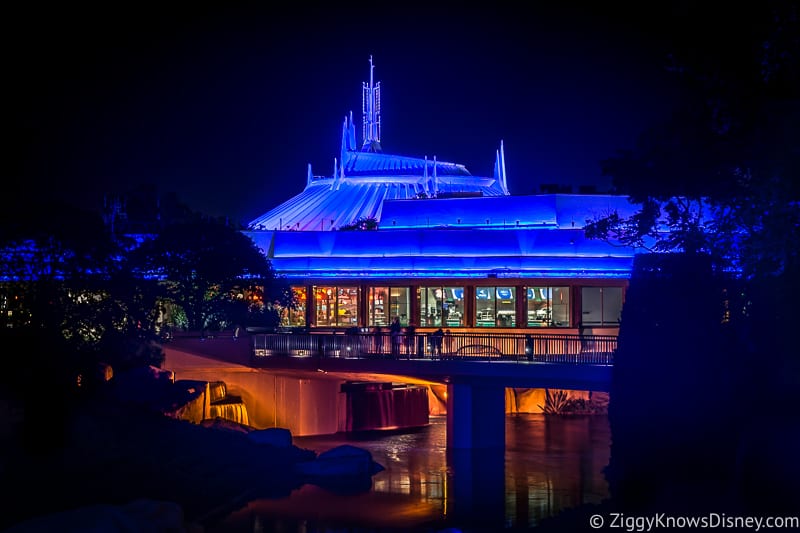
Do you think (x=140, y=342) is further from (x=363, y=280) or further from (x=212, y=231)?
(x=363, y=280)

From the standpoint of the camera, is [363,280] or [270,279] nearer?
[270,279]

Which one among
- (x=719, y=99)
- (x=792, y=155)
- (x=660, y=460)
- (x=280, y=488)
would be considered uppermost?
(x=719, y=99)

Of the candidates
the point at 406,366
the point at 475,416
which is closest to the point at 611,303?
the point at 475,416

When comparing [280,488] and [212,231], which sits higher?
[212,231]

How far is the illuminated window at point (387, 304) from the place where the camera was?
164 ft

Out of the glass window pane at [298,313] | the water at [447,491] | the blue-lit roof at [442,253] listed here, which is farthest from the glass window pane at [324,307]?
the water at [447,491]

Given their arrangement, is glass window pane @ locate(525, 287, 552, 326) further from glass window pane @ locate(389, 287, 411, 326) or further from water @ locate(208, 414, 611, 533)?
water @ locate(208, 414, 611, 533)

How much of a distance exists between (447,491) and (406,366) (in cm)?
559

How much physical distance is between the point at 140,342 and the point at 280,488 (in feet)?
23.5

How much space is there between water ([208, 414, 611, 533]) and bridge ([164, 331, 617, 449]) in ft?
4.48

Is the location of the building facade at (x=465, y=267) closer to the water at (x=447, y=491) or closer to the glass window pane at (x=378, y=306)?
the glass window pane at (x=378, y=306)

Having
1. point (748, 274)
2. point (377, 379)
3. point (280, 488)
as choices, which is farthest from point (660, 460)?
point (377, 379)

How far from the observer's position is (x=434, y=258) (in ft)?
160

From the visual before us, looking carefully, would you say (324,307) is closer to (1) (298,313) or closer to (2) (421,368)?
(1) (298,313)
